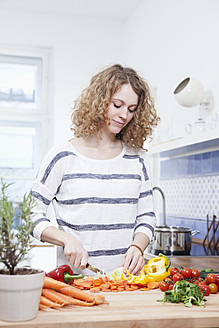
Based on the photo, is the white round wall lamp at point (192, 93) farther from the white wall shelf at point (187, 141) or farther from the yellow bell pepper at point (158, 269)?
the yellow bell pepper at point (158, 269)

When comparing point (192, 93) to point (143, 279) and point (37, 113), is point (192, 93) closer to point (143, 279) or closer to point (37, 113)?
point (143, 279)

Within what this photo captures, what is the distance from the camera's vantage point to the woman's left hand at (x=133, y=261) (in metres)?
1.49

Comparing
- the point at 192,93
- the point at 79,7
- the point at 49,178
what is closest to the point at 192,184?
the point at 192,93

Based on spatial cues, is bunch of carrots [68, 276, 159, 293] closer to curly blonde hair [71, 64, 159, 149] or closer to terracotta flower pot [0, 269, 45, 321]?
terracotta flower pot [0, 269, 45, 321]

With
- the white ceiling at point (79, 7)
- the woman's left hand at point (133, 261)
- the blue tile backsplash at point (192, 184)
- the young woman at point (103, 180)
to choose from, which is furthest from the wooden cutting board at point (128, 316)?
the white ceiling at point (79, 7)

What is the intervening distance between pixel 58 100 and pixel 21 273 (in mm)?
3828

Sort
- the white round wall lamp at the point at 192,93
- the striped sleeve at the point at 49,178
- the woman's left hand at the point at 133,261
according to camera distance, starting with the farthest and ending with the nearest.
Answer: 1. the white round wall lamp at the point at 192,93
2. the striped sleeve at the point at 49,178
3. the woman's left hand at the point at 133,261

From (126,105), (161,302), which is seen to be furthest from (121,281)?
(126,105)

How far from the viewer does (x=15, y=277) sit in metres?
0.87

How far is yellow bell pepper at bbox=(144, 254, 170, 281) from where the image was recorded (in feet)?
4.32

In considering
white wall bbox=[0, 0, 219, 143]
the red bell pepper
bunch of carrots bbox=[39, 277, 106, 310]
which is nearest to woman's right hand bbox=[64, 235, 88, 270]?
the red bell pepper

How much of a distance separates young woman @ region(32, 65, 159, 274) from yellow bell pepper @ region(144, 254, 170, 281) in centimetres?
21

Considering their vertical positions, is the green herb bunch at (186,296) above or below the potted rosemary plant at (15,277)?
below

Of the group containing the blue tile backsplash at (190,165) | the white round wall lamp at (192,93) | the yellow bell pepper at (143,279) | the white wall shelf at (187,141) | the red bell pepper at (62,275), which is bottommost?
the yellow bell pepper at (143,279)
